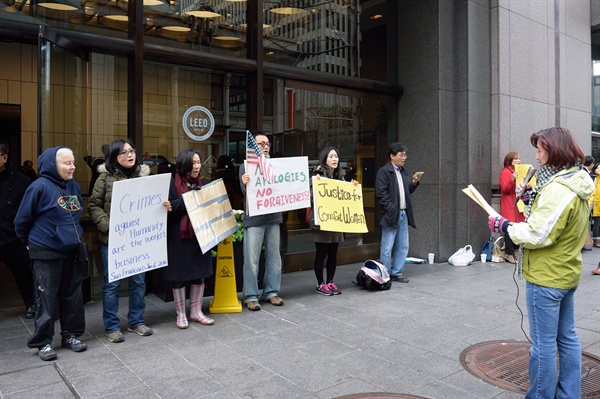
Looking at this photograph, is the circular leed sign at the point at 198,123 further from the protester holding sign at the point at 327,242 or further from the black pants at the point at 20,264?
the black pants at the point at 20,264

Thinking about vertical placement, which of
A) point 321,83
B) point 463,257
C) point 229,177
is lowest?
point 463,257

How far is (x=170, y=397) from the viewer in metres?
3.68

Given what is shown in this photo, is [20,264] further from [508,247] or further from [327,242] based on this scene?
[508,247]

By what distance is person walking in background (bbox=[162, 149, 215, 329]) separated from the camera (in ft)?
17.7

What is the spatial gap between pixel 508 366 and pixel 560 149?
6.67ft

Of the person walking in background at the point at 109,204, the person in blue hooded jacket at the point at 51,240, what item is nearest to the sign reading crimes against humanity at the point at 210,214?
the person walking in background at the point at 109,204

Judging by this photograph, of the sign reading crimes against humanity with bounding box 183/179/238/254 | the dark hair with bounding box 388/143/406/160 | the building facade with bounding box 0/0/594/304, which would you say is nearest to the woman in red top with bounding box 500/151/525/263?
the building facade with bounding box 0/0/594/304

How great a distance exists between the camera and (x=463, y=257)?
9.25 m

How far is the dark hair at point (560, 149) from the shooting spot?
11.1 feet

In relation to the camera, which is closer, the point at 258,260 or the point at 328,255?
the point at 258,260

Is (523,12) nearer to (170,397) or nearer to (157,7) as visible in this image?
(157,7)

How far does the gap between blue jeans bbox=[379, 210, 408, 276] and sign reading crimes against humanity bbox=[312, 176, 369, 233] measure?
2.10 feet

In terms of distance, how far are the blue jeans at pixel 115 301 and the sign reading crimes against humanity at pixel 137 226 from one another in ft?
0.61

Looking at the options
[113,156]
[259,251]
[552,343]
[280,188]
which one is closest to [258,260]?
[259,251]
